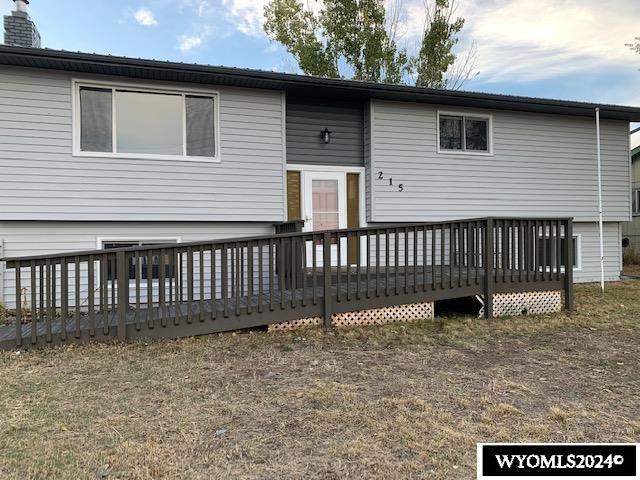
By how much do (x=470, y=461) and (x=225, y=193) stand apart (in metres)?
6.37

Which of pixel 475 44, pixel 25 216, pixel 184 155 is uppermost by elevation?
pixel 475 44

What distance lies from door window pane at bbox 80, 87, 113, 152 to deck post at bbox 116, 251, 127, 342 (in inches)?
118

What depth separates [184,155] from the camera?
7809 millimetres

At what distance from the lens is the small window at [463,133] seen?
9555mm

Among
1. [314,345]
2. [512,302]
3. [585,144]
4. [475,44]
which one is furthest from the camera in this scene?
[475,44]

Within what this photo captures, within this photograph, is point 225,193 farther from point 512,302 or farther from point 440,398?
point 440,398

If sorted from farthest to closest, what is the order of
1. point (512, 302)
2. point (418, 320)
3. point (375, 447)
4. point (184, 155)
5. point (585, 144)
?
point (585, 144) < point (184, 155) < point (512, 302) < point (418, 320) < point (375, 447)

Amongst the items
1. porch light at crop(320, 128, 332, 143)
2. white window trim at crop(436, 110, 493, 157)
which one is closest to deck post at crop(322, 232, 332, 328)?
porch light at crop(320, 128, 332, 143)

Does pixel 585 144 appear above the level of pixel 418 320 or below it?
above

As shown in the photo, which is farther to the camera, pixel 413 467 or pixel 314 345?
pixel 314 345

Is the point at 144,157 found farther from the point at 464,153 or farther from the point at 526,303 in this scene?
the point at 526,303

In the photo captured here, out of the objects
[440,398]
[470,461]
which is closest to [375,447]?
[470,461]

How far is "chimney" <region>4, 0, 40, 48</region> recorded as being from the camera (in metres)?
7.44

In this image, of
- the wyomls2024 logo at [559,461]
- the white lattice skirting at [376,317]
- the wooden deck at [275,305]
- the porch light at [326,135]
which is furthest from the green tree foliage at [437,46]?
the wyomls2024 logo at [559,461]
